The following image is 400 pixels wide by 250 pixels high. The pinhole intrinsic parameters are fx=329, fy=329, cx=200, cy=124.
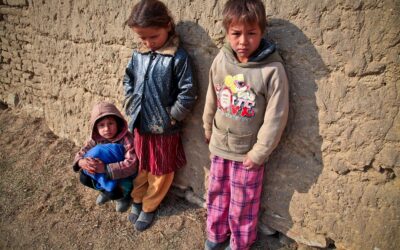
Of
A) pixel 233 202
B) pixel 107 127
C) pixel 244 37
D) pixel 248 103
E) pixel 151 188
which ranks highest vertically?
pixel 244 37

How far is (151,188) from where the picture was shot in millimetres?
2750

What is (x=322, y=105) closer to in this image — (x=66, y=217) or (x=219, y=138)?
(x=219, y=138)

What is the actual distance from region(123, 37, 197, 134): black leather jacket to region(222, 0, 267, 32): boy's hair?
547 millimetres

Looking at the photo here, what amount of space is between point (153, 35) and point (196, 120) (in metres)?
0.72

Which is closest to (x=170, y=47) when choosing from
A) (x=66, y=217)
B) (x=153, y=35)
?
(x=153, y=35)

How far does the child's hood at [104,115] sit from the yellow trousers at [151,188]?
38 cm

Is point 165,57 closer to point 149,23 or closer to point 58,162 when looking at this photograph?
point 149,23

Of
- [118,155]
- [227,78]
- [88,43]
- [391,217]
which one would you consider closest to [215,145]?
[227,78]

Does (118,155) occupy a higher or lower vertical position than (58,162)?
higher

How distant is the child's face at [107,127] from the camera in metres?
2.62

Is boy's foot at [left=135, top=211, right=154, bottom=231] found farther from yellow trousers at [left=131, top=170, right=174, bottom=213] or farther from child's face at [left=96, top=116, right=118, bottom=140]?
child's face at [left=96, top=116, right=118, bottom=140]

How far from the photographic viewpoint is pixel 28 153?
12.2ft

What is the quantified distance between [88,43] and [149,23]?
117cm

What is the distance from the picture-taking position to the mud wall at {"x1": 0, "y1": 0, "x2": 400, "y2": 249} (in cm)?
173
